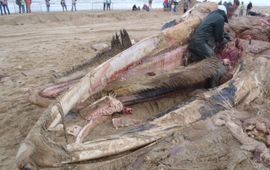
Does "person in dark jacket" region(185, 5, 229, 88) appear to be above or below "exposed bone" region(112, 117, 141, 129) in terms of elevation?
above

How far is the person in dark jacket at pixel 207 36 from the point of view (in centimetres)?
651

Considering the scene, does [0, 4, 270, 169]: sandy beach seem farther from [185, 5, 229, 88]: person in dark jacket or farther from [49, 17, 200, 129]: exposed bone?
[185, 5, 229, 88]: person in dark jacket

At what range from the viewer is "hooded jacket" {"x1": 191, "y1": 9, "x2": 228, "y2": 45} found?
6617mm

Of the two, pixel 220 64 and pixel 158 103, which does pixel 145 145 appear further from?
pixel 220 64

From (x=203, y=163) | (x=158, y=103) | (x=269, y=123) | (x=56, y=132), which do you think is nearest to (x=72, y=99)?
(x=56, y=132)

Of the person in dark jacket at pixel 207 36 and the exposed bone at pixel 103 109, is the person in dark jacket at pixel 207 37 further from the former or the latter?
the exposed bone at pixel 103 109

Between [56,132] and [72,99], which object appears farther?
[72,99]

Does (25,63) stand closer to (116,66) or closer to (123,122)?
(116,66)

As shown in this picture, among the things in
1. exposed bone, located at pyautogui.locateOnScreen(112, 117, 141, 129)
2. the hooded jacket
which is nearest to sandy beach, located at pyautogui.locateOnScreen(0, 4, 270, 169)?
exposed bone, located at pyautogui.locateOnScreen(112, 117, 141, 129)

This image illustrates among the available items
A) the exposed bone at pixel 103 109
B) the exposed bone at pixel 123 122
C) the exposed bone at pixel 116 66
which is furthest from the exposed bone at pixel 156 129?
the exposed bone at pixel 103 109

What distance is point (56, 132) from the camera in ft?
13.8

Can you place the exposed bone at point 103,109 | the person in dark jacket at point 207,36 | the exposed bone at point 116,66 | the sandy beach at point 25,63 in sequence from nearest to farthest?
the exposed bone at point 116,66, the exposed bone at point 103,109, the sandy beach at point 25,63, the person in dark jacket at point 207,36

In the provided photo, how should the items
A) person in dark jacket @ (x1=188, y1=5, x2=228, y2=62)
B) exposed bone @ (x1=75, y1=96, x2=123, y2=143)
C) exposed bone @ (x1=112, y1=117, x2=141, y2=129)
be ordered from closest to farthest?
exposed bone @ (x1=112, y1=117, x2=141, y2=129), exposed bone @ (x1=75, y1=96, x2=123, y2=143), person in dark jacket @ (x1=188, y1=5, x2=228, y2=62)

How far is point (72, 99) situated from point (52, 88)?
1170 mm
